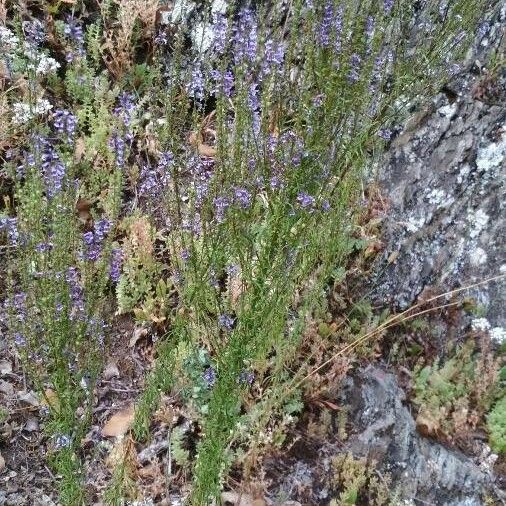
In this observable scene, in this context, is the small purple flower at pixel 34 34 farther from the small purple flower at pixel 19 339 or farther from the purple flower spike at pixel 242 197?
the small purple flower at pixel 19 339

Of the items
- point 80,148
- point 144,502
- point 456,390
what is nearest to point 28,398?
point 144,502

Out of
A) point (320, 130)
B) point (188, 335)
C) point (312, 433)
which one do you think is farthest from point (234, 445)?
point (320, 130)

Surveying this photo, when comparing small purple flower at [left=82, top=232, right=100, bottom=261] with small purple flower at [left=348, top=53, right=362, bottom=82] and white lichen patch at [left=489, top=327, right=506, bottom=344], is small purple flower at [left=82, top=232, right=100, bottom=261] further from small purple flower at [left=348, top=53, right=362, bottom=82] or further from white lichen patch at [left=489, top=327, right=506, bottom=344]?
white lichen patch at [left=489, top=327, right=506, bottom=344]

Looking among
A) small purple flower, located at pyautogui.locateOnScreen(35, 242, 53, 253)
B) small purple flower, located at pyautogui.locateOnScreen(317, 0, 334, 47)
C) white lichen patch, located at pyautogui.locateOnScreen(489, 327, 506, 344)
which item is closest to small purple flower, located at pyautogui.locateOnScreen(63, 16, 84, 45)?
small purple flower, located at pyautogui.locateOnScreen(35, 242, 53, 253)

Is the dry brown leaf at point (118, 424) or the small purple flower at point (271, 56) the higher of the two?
the small purple flower at point (271, 56)

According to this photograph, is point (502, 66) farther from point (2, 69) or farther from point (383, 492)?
point (2, 69)

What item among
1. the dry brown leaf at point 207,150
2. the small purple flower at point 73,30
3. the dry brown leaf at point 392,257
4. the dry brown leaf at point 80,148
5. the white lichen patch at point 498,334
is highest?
the small purple flower at point 73,30

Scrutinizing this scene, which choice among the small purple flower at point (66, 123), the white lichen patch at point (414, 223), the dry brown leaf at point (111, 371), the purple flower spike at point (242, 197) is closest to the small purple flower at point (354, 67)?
the purple flower spike at point (242, 197)

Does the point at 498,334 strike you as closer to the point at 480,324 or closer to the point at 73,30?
the point at 480,324
